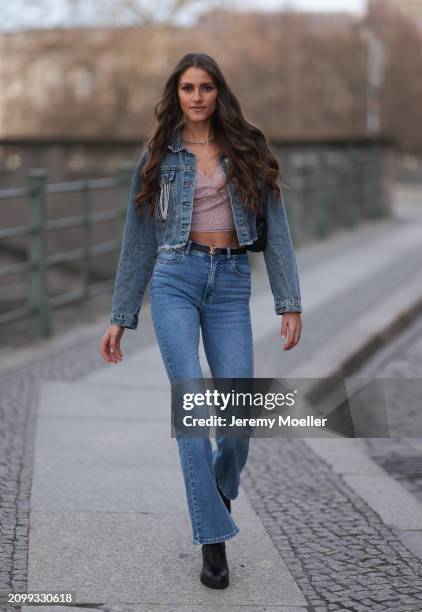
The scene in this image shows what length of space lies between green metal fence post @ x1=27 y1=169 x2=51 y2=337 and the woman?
519cm

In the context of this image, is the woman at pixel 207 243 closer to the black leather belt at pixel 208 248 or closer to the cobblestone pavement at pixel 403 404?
the black leather belt at pixel 208 248

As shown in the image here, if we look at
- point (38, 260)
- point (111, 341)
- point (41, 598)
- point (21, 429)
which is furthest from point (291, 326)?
point (38, 260)

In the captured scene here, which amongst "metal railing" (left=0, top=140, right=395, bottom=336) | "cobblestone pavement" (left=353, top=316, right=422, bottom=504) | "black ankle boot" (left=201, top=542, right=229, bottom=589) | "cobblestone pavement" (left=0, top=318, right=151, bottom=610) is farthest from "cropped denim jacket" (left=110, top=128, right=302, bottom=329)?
"metal railing" (left=0, top=140, right=395, bottom=336)

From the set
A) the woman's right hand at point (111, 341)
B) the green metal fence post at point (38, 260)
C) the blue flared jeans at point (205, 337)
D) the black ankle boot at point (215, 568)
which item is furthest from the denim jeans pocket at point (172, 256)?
the green metal fence post at point (38, 260)

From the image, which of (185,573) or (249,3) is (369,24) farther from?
(185,573)

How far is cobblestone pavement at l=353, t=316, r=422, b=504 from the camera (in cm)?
590

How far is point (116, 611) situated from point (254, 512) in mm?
1305

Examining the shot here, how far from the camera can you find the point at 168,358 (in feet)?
12.3

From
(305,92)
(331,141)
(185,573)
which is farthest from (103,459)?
(305,92)

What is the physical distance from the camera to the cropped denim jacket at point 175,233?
377 centimetres

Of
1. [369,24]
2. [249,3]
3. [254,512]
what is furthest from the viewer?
[369,24]

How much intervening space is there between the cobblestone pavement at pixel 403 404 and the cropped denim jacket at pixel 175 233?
6.00 ft

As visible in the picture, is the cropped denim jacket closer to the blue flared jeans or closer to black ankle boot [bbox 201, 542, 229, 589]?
the blue flared jeans

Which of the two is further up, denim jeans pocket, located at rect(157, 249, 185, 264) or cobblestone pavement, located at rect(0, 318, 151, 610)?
denim jeans pocket, located at rect(157, 249, 185, 264)
